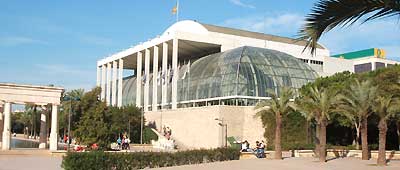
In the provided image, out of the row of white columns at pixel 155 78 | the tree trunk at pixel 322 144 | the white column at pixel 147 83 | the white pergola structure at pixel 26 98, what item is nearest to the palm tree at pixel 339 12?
the tree trunk at pixel 322 144

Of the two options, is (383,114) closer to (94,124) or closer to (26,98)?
(94,124)

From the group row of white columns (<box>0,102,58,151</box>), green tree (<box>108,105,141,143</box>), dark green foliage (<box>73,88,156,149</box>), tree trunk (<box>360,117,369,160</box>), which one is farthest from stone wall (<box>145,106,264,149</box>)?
tree trunk (<box>360,117,369,160</box>)

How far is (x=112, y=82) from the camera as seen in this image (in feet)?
337

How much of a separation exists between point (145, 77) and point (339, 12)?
82590 millimetres

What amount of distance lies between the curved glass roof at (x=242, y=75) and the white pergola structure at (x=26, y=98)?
2500cm

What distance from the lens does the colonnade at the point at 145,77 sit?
7875 cm

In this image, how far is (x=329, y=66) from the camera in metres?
93.7

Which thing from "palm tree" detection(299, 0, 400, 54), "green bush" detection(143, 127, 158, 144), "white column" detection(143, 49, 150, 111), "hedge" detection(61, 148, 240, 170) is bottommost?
"green bush" detection(143, 127, 158, 144)

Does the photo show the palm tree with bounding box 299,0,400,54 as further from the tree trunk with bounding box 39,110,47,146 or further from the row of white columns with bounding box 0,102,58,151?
the tree trunk with bounding box 39,110,47,146

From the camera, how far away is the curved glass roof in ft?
221

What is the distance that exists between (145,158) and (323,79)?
33.7 metres

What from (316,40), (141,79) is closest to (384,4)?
(316,40)

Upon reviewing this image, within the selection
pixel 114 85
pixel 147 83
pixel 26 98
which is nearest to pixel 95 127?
pixel 26 98

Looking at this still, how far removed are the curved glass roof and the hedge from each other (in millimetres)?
35574
